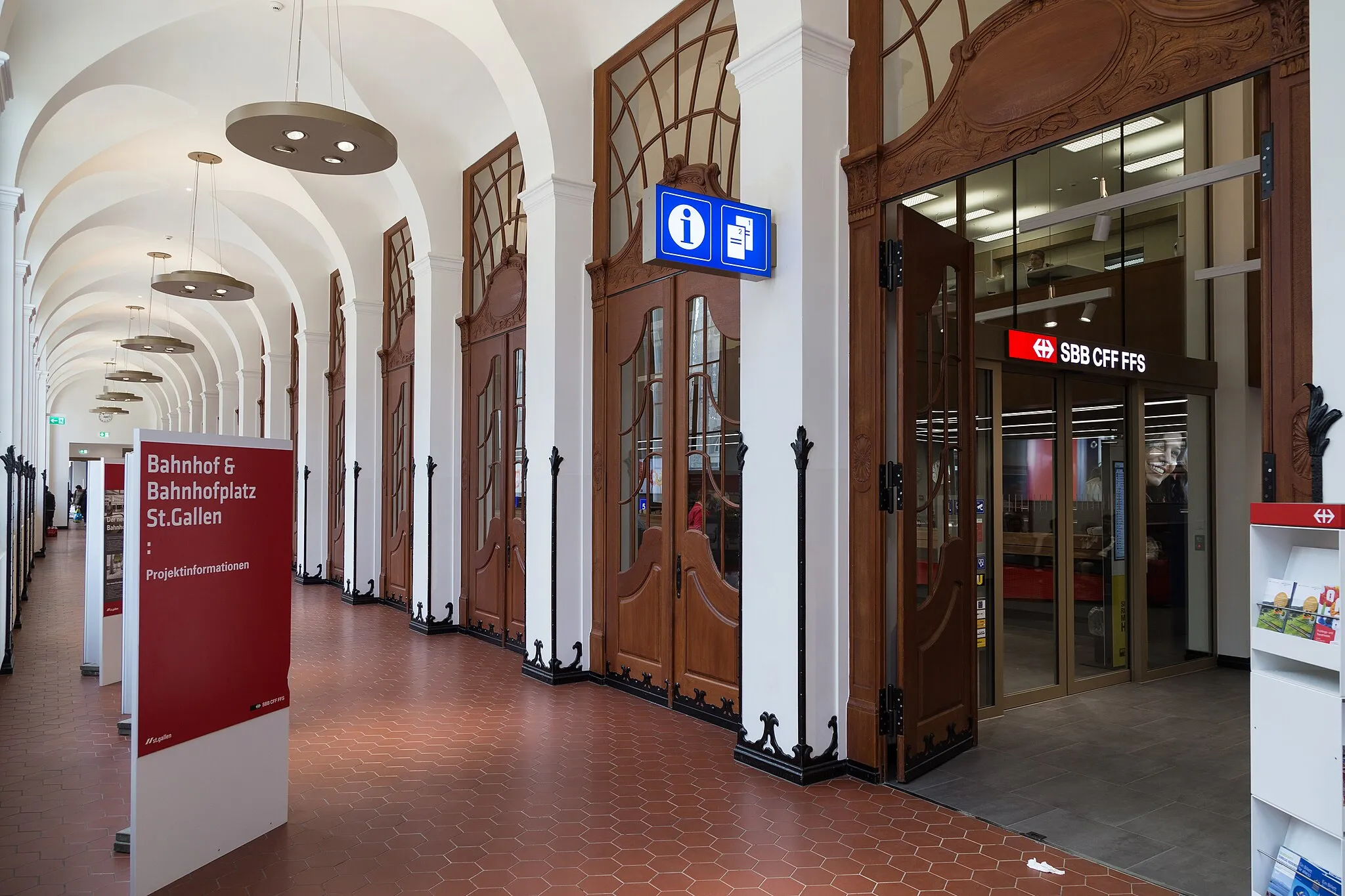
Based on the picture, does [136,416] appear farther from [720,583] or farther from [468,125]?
[720,583]

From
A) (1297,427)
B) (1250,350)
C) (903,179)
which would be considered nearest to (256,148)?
(903,179)

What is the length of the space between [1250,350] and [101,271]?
1890 cm

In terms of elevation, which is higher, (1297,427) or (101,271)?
(101,271)

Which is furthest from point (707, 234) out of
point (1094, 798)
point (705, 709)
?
point (1094, 798)

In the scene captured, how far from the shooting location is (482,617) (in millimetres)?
9422

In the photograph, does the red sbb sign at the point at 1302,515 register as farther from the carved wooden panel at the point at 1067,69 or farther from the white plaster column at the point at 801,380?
the white plaster column at the point at 801,380

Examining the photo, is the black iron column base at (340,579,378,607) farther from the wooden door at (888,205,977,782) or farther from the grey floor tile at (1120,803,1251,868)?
the grey floor tile at (1120,803,1251,868)

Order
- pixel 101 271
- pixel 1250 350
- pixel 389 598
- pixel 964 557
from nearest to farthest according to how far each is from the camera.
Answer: pixel 964 557 → pixel 1250 350 → pixel 389 598 → pixel 101 271

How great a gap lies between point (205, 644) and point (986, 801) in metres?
3.73

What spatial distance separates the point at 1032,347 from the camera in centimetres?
626

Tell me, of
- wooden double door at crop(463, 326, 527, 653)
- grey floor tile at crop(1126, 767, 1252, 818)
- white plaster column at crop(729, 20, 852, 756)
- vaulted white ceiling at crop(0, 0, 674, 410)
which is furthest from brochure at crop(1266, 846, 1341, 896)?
vaulted white ceiling at crop(0, 0, 674, 410)

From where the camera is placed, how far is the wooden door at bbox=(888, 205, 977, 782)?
4840mm

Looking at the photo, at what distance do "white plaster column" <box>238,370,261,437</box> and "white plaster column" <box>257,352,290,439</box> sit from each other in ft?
9.33

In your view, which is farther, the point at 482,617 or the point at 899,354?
the point at 482,617
